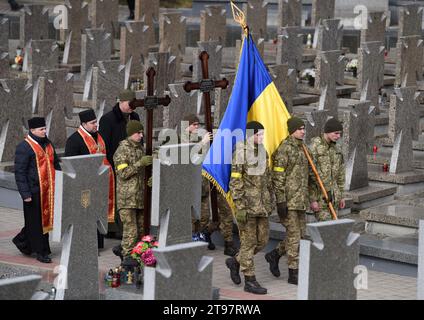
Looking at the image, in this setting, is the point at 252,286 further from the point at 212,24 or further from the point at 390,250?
the point at 212,24

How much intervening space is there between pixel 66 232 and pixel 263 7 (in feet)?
44.5

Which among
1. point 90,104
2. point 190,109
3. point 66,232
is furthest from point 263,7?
point 66,232

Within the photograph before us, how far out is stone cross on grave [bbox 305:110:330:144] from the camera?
16.8 m

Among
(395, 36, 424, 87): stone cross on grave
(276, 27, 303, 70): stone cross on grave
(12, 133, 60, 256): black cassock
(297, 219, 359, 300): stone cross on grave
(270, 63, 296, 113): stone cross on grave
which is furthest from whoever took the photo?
(276, 27, 303, 70): stone cross on grave

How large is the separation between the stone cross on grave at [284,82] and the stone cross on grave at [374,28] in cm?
436

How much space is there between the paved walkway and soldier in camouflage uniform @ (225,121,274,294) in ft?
0.75

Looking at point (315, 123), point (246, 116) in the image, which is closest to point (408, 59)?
point (315, 123)

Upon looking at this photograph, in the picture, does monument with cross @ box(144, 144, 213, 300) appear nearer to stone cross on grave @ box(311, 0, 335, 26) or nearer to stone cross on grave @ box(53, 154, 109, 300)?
stone cross on grave @ box(53, 154, 109, 300)

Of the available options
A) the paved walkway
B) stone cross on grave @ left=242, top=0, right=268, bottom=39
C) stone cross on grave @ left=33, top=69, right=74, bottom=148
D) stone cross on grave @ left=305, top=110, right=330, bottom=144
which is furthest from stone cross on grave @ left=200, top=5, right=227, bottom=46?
the paved walkway

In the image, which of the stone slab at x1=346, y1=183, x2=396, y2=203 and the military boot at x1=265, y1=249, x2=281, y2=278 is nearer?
the military boot at x1=265, y1=249, x2=281, y2=278

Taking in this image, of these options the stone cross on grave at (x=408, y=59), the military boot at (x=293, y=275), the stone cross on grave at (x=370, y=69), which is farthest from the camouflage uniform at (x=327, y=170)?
the stone cross on grave at (x=408, y=59)

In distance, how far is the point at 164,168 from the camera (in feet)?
46.2

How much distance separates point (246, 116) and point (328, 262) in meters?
4.40

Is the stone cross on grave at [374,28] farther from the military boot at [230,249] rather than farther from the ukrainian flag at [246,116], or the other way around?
the military boot at [230,249]
